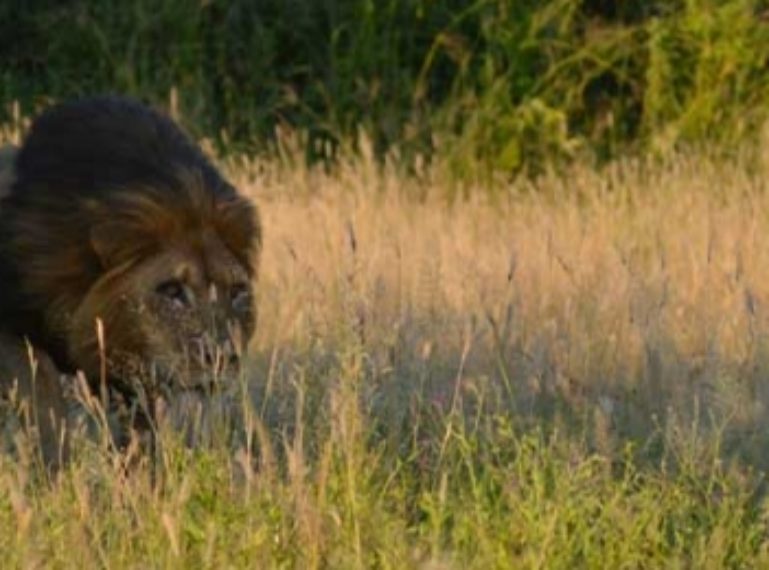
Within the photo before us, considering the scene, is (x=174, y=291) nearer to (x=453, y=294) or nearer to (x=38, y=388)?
(x=38, y=388)

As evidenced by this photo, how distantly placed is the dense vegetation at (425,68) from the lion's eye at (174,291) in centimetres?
790

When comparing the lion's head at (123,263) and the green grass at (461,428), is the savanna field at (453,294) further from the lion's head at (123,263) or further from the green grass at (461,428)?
the lion's head at (123,263)

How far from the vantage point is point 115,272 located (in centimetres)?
595

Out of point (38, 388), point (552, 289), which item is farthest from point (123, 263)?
point (552, 289)

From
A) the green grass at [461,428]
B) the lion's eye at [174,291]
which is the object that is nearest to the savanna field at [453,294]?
the green grass at [461,428]

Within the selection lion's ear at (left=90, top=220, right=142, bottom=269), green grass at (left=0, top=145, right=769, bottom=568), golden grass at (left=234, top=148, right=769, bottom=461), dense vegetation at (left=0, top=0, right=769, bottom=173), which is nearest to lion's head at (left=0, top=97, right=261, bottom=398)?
lion's ear at (left=90, top=220, right=142, bottom=269)

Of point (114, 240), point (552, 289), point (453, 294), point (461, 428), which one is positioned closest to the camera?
point (461, 428)

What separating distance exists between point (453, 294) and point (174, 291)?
242 cm

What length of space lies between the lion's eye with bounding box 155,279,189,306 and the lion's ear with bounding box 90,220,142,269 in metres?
0.11

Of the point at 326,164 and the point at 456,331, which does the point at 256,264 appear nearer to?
the point at 456,331

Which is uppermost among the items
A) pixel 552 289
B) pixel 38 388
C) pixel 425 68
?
pixel 38 388

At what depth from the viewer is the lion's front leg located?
19.6ft

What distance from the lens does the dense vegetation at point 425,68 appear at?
14.2 m

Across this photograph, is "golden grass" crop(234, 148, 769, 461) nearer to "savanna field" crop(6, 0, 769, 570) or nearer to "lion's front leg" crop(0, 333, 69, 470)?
"savanna field" crop(6, 0, 769, 570)
